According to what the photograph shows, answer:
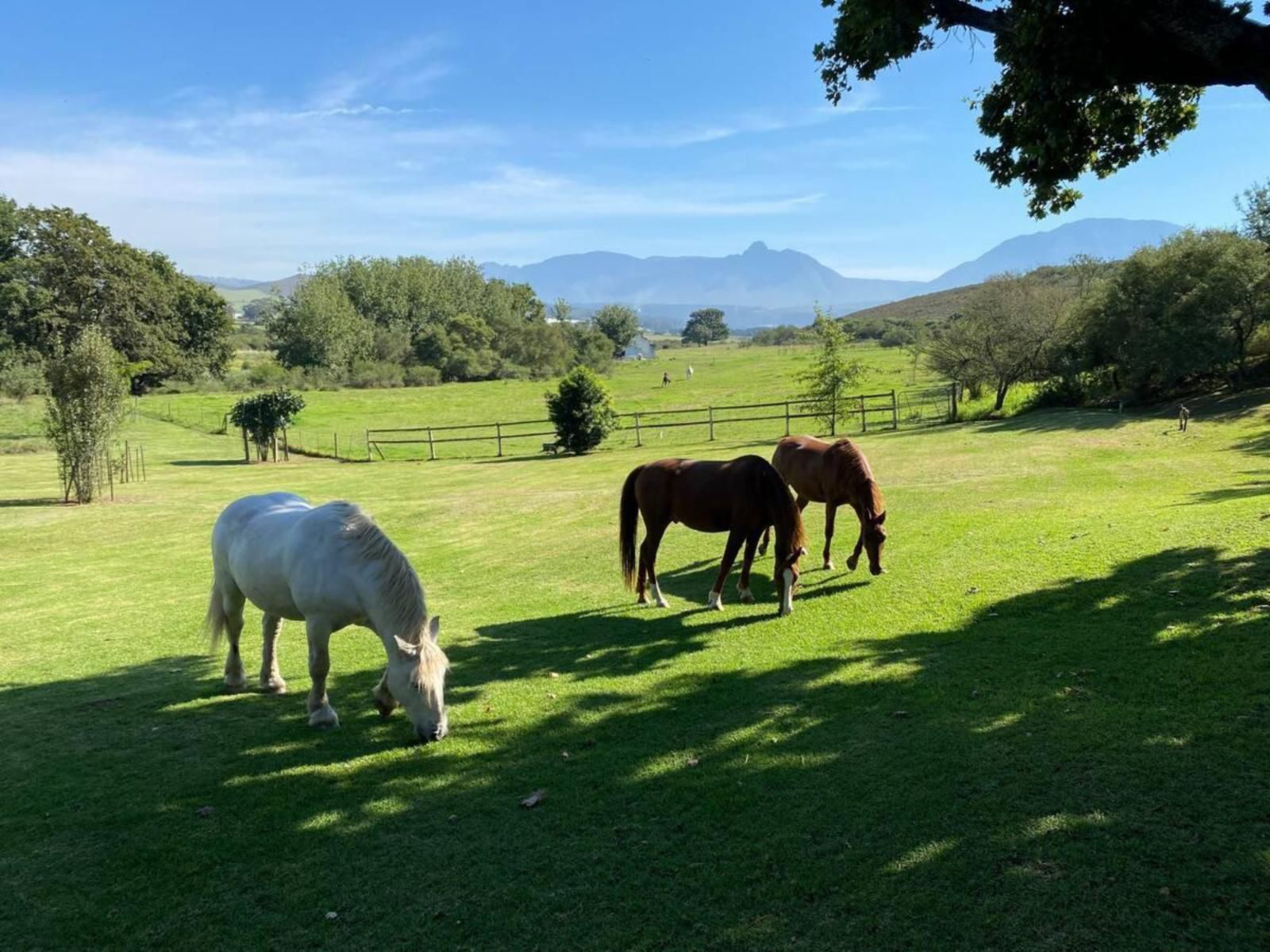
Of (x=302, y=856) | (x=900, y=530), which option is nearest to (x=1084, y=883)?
(x=302, y=856)

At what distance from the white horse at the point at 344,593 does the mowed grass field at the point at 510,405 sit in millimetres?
28078

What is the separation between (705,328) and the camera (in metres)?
175

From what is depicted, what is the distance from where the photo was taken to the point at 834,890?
350 centimetres

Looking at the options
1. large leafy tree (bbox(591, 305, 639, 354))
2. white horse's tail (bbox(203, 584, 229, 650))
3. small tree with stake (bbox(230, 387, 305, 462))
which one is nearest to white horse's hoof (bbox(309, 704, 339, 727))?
white horse's tail (bbox(203, 584, 229, 650))

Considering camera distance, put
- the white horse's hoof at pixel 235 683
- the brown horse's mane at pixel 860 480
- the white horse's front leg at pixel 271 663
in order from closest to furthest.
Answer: the white horse's front leg at pixel 271 663
the white horse's hoof at pixel 235 683
the brown horse's mane at pixel 860 480

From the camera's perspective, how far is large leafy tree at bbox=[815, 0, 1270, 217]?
525 cm

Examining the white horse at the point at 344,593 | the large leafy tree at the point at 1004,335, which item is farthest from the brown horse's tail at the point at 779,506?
the large leafy tree at the point at 1004,335

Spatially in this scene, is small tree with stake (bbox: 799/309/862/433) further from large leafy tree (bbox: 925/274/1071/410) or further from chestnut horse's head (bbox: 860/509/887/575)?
chestnut horse's head (bbox: 860/509/887/575)

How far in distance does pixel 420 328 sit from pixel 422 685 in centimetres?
8401

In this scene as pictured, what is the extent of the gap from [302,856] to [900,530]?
32.1ft

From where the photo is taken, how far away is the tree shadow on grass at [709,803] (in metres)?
3.38

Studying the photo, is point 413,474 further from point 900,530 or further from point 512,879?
point 512,879

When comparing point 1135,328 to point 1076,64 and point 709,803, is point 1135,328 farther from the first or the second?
A: point 709,803

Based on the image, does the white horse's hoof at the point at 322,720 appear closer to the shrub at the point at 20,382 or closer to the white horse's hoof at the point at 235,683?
the white horse's hoof at the point at 235,683
